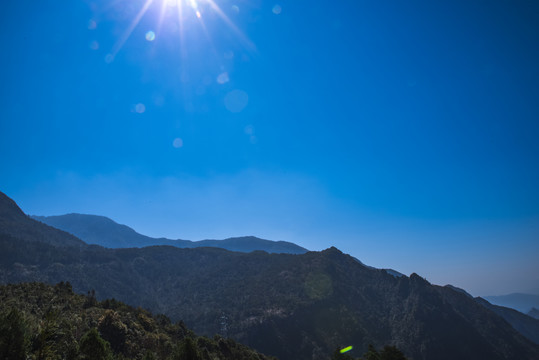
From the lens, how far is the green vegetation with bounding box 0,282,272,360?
1365 centimetres

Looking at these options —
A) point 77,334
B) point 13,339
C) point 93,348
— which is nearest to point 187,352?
point 93,348

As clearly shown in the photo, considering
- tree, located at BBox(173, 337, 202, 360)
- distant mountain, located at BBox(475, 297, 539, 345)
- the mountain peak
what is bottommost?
distant mountain, located at BBox(475, 297, 539, 345)

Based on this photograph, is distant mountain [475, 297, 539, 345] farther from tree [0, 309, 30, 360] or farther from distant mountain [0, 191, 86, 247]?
distant mountain [0, 191, 86, 247]

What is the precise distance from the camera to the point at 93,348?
1593cm

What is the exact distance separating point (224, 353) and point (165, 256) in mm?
101326

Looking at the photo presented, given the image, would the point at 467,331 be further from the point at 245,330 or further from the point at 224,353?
the point at 224,353

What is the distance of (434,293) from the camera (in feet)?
277

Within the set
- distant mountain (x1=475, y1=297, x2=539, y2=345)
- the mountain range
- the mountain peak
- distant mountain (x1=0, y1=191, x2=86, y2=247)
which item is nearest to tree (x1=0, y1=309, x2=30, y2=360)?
the mountain range

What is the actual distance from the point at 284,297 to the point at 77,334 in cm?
6648

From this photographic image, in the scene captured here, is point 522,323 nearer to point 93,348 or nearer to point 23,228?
point 93,348

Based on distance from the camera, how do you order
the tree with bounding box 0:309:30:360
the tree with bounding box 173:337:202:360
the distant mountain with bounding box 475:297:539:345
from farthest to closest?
the distant mountain with bounding box 475:297:539:345, the tree with bounding box 173:337:202:360, the tree with bounding box 0:309:30:360

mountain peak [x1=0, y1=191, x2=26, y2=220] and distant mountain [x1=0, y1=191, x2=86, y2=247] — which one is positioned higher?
mountain peak [x1=0, y1=191, x2=26, y2=220]

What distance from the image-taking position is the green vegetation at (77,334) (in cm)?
1365

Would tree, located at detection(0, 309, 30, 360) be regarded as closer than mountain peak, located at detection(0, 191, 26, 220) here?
Yes
